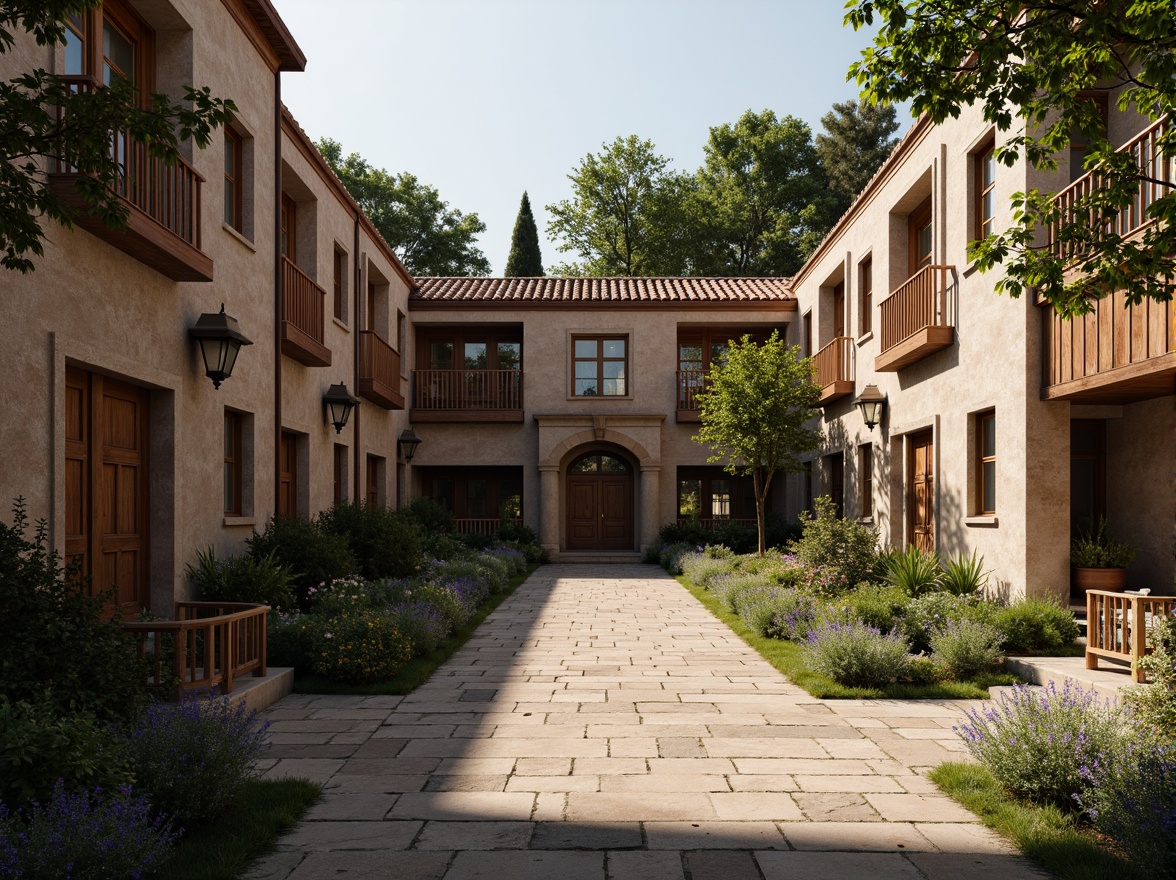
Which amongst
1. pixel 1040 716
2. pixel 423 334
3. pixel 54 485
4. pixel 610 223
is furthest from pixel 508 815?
pixel 610 223

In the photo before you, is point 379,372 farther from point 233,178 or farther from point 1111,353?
point 1111,353

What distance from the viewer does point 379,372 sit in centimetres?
1922

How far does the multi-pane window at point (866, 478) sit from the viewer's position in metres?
17.2

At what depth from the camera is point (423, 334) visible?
26.0 meters

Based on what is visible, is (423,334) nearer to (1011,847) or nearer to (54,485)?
(54,485)

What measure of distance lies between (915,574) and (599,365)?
14447 mm

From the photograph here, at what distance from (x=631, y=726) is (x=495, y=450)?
1810 cm

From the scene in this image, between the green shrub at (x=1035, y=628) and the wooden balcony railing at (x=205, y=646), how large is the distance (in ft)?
22.2

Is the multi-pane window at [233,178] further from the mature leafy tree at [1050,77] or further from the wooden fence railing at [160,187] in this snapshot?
the mature leafy tree at [1050,77]

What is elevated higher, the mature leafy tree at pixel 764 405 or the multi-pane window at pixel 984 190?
the multi-pane window at pixel 984 190

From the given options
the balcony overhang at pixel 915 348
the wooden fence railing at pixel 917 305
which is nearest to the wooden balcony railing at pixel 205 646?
the balcony overhang at pixel 915 348

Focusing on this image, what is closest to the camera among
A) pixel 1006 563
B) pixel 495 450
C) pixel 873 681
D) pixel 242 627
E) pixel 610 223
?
pixel 242 627

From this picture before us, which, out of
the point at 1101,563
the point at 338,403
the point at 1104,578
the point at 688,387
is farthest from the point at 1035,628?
the point at 688,387

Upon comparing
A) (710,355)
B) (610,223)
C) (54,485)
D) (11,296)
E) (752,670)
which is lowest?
(752,670)
